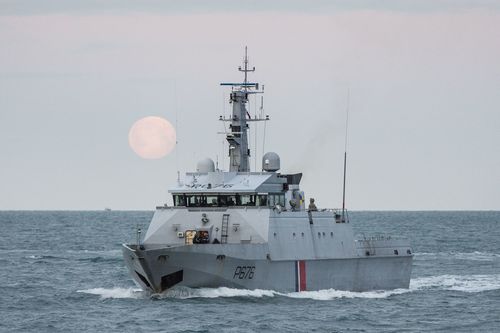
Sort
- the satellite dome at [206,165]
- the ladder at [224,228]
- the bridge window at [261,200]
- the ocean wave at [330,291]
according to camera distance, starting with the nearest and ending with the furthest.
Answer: the ocean wave at [330,291]
the ladder at [224,228]
the bridge window at [261,200]
the satellite dome at [206,165]

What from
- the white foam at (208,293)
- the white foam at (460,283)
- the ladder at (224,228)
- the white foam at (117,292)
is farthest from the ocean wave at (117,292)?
the white foam at (460,283)

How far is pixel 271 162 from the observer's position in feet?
160

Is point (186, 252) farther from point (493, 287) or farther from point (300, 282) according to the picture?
point (493, 287)

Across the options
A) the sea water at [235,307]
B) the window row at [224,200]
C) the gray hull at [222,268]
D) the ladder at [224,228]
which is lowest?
the sea water at [235,307]

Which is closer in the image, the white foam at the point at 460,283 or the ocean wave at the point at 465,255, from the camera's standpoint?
the white foam at the point at 460,283

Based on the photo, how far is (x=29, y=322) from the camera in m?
41.7

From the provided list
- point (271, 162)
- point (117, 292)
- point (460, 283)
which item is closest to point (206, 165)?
point (271, 162)

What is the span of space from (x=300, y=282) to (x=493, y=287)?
12.3 m

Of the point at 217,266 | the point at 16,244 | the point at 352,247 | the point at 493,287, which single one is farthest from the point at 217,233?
the point at 16,244

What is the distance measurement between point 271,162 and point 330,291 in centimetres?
559

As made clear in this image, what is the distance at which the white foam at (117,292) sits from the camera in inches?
1866

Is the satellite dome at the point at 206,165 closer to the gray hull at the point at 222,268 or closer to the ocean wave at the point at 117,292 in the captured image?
the gray hull at the point at 222,268

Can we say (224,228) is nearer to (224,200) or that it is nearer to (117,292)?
(224,200)

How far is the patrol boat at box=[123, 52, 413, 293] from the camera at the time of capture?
43.9 m
